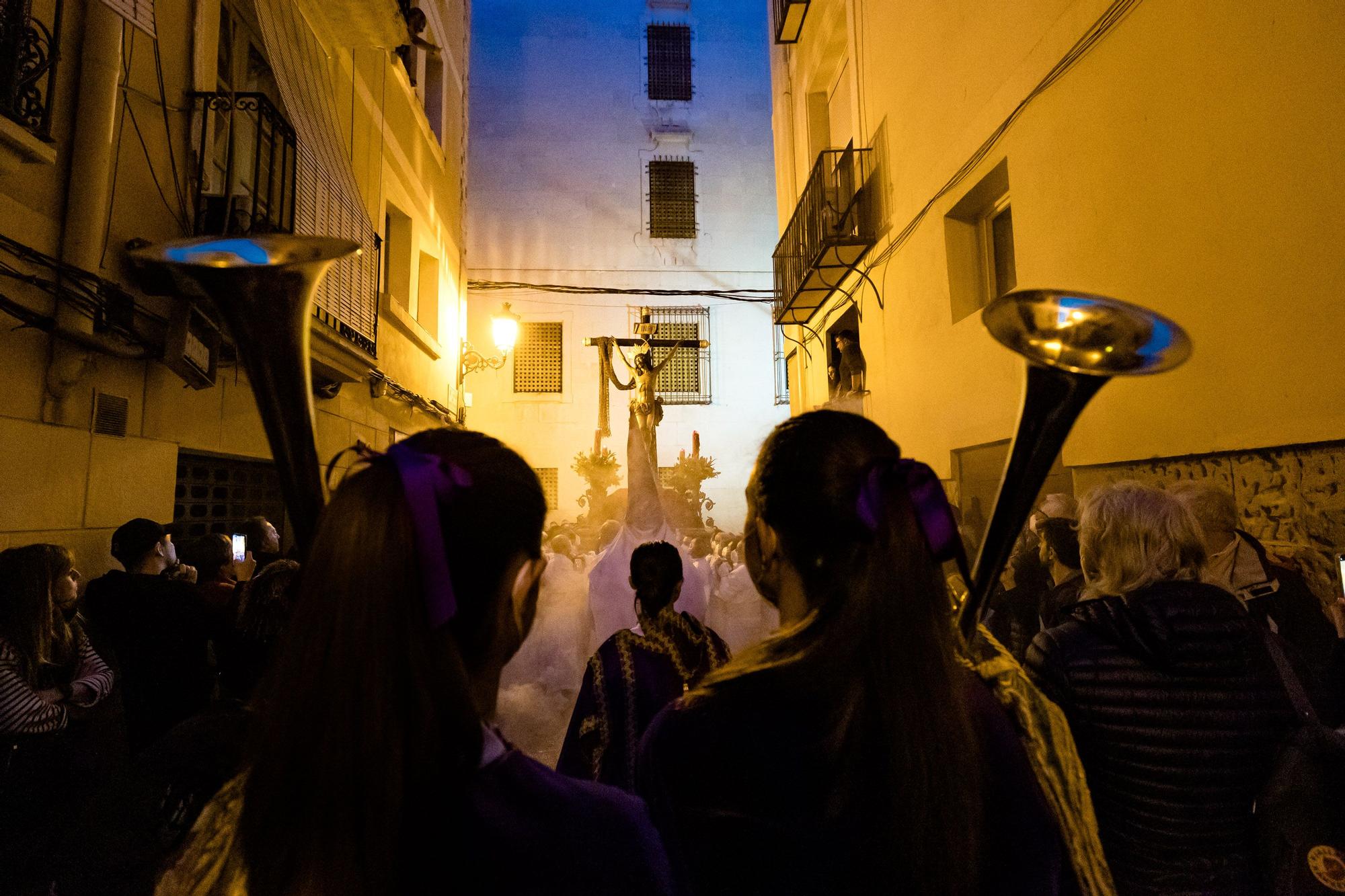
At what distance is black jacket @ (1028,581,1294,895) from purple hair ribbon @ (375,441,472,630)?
4.70 feet

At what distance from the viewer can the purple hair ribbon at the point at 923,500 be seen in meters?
1.05

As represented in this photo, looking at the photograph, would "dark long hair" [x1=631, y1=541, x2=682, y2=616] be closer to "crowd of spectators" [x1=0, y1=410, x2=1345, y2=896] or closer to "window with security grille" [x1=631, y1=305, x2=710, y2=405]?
"crowd of spectators" [x1=0, y1=410, x2=1345, y2=896]

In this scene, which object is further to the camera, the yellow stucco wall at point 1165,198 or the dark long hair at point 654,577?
the yellow stucco wall at point 1165,198

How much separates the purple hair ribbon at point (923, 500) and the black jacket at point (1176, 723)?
0.82 metres

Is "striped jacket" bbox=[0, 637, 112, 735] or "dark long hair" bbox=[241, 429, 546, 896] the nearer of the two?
"dark long hair" bbox=[241, 429, 546, 896]

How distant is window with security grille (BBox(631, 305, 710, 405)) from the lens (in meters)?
16.7

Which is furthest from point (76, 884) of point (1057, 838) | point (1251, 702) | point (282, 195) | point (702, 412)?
point (702, 412)

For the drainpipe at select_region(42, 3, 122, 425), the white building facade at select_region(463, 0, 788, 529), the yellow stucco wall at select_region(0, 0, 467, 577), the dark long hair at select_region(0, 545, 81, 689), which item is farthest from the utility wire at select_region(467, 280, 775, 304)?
the dark long hair at select_region(0, 545, 81, 689)

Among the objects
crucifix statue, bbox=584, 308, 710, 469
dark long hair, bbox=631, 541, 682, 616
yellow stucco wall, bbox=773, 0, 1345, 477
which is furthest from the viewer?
crucifix statue, bbox=584, 308, 710, 469

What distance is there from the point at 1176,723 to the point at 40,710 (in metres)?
3.17

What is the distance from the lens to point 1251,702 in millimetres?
1613

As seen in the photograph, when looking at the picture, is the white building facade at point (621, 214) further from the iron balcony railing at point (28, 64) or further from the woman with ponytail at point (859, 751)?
the woman with ponytail at point (859, 751)

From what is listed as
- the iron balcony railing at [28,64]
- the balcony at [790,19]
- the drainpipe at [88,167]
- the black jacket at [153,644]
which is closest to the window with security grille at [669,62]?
the balcony at [790,19]

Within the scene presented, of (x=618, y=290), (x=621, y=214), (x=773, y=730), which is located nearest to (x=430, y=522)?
(x=773, y=730)
